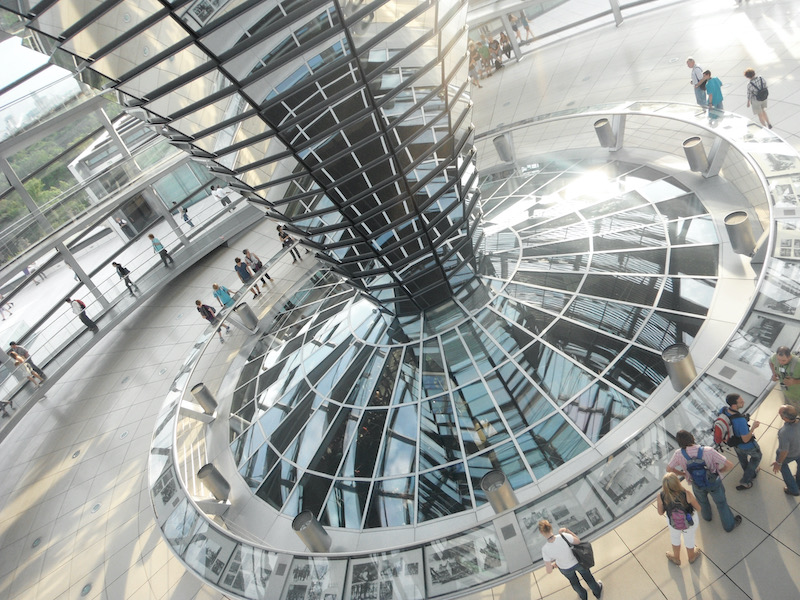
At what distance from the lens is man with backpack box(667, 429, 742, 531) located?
771 cm

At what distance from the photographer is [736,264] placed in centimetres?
1274

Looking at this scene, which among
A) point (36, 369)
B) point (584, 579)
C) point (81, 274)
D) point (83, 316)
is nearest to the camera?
point (584, 579)

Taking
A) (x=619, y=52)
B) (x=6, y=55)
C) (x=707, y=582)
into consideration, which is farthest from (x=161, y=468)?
(x=619, y=52)

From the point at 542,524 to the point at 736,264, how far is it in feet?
26.1

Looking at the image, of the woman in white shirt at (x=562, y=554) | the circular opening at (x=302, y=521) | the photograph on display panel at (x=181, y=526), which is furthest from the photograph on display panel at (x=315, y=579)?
the woman in white shirt at (x=562, y=554)

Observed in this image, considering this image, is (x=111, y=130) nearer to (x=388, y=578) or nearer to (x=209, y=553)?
(x=209, y=553)

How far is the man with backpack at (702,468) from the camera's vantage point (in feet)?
25.3

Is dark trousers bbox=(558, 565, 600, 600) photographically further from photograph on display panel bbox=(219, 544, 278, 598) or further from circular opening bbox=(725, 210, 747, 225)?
circular opening bbox=(725, 210, 747, 225)

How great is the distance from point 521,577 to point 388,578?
195 cm

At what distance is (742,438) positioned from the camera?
8141 mm

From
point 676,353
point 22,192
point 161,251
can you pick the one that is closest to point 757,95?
point 676,353

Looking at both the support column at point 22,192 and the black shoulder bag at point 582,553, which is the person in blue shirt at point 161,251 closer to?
the support column at point 22,192

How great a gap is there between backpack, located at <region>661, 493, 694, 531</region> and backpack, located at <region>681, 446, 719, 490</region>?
1.44ft

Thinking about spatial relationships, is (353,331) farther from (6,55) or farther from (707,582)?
(6,55)
